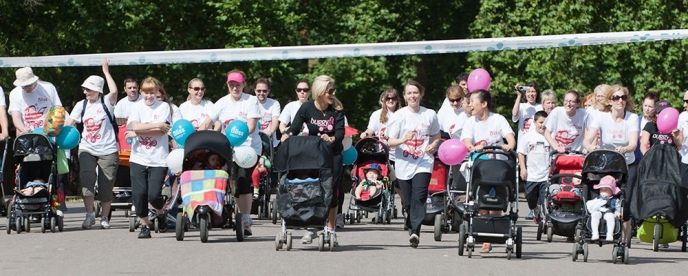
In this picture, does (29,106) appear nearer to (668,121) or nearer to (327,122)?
(327,122)

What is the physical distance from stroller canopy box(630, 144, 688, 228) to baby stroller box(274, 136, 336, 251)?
122 inches

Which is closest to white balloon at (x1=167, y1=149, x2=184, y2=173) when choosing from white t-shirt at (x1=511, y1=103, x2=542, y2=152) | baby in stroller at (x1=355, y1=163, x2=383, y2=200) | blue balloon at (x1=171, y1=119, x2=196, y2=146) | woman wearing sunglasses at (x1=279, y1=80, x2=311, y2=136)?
blue balloon at (x1=171, y1=119, x2=196, y2=146)

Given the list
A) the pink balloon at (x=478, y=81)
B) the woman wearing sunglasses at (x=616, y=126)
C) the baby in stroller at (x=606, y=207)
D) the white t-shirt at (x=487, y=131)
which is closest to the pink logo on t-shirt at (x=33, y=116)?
the white t-shirt at (x=487, y=131)

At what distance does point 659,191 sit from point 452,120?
410 centimetres

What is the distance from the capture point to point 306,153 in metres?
13.9

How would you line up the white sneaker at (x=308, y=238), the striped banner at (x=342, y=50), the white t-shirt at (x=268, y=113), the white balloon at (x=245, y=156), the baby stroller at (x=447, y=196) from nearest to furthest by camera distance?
the white sneaker at (x=308, y=238)
the white balloon at (x=245, y=156)
the baby stroller at (x=447, y=196)
the white t-shirt at (x=268, y=113)
the striped banner at (x=342, y=50)

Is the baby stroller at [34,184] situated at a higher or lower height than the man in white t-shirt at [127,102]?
lower

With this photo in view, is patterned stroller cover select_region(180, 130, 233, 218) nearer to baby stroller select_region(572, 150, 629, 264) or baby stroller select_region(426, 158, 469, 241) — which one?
baby stroller select_region(426, 158, 469, 241)

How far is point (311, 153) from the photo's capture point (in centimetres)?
1392

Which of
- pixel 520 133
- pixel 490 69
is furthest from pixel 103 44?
pixel 520 133

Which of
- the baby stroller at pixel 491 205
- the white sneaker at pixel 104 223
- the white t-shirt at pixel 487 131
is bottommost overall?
the white sneaker at pixel 104 223

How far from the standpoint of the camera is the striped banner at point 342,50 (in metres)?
20.6

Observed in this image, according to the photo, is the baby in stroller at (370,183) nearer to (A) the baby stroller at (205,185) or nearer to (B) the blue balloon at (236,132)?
(B) the blue balloon at (236,132)

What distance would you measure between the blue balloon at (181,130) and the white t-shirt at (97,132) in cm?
183
